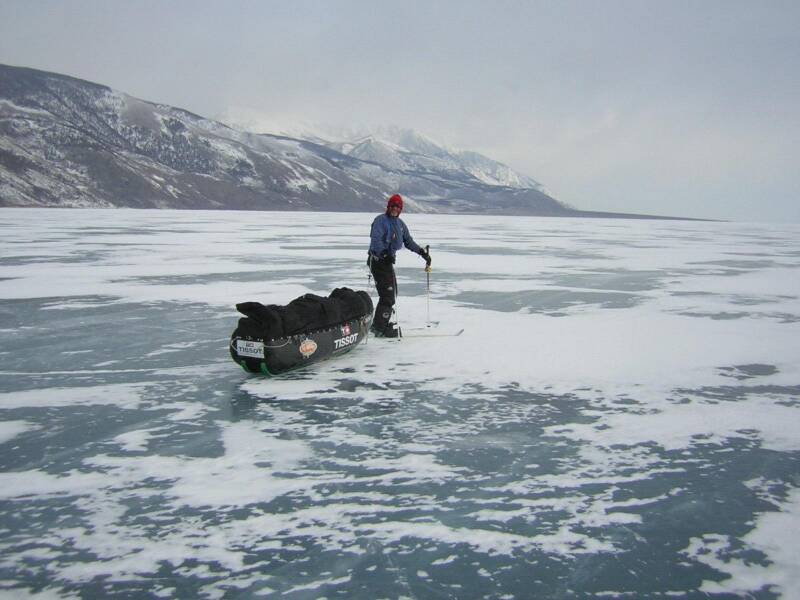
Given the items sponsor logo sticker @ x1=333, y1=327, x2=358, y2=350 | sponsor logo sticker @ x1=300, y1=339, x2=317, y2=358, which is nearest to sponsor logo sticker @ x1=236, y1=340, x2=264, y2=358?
sponsor logo sticker @ x1=300, y1=339, x2=317, y2=358

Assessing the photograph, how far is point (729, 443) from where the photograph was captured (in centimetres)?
527

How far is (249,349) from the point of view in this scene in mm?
6945

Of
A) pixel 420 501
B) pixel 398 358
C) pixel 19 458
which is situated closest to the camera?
pixel 420 501

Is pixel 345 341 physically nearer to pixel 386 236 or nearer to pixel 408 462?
pixel 386 236

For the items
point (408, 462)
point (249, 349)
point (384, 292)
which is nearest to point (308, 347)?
point (249, 349)

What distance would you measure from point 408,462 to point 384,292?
4.73 metres

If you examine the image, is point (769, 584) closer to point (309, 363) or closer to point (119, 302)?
point (309, 363)

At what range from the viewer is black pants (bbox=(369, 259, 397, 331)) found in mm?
9320

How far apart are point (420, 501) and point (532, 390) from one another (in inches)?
112

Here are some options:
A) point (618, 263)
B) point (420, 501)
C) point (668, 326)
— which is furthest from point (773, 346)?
point (618, 263)

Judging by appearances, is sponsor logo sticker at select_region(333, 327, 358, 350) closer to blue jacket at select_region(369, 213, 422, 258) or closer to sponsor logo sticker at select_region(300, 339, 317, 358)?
sponsor logo sticker at select_region(300, 339, 317, 358)

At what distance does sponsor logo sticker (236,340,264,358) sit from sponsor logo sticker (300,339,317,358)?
0.52 m

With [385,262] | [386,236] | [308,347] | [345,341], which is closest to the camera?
[308,347]

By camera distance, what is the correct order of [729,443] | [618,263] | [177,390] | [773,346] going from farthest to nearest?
[618,263], [773,346], [177,390], [729,443]
